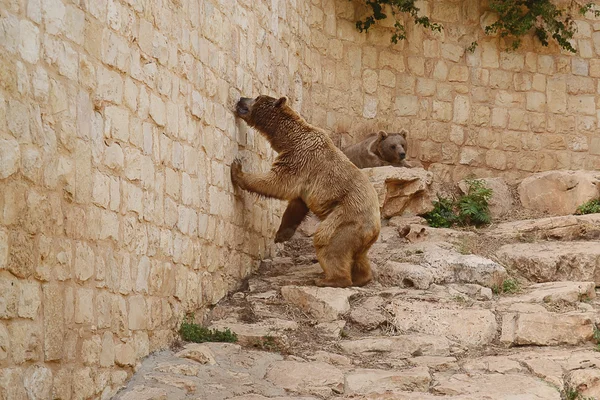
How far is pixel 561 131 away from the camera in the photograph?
14711 mm

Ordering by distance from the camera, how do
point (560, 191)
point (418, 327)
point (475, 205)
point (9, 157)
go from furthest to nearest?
point (560, 191), point (475, 205), point (418, 327), point (9, 157)

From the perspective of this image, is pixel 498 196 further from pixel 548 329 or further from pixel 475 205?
pixel 548 329

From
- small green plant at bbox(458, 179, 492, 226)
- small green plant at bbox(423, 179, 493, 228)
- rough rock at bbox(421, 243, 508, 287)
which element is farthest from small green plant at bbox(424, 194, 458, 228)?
rough rock at bbox(421, 243, 508, 287)

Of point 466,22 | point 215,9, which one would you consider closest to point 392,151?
point 466,22

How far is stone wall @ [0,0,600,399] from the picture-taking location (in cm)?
518

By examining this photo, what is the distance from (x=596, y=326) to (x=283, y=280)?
3.03 metres

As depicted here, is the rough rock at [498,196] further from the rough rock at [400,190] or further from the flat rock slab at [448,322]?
the flat rock slab at [448,322]

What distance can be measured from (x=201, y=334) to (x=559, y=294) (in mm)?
3607

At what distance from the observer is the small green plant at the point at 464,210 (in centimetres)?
1202

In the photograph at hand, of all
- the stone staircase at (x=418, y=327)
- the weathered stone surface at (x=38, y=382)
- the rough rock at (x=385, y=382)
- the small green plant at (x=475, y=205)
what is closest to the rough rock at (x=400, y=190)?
A: the small green plant at (x=475, y=205)

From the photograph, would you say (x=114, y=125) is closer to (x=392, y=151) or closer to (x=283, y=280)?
(x=283, y=280)

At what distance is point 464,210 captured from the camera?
12.1 meters

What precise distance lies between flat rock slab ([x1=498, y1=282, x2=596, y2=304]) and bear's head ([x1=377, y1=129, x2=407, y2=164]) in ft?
12.0

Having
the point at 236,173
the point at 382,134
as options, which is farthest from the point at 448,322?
the point at 382,134
